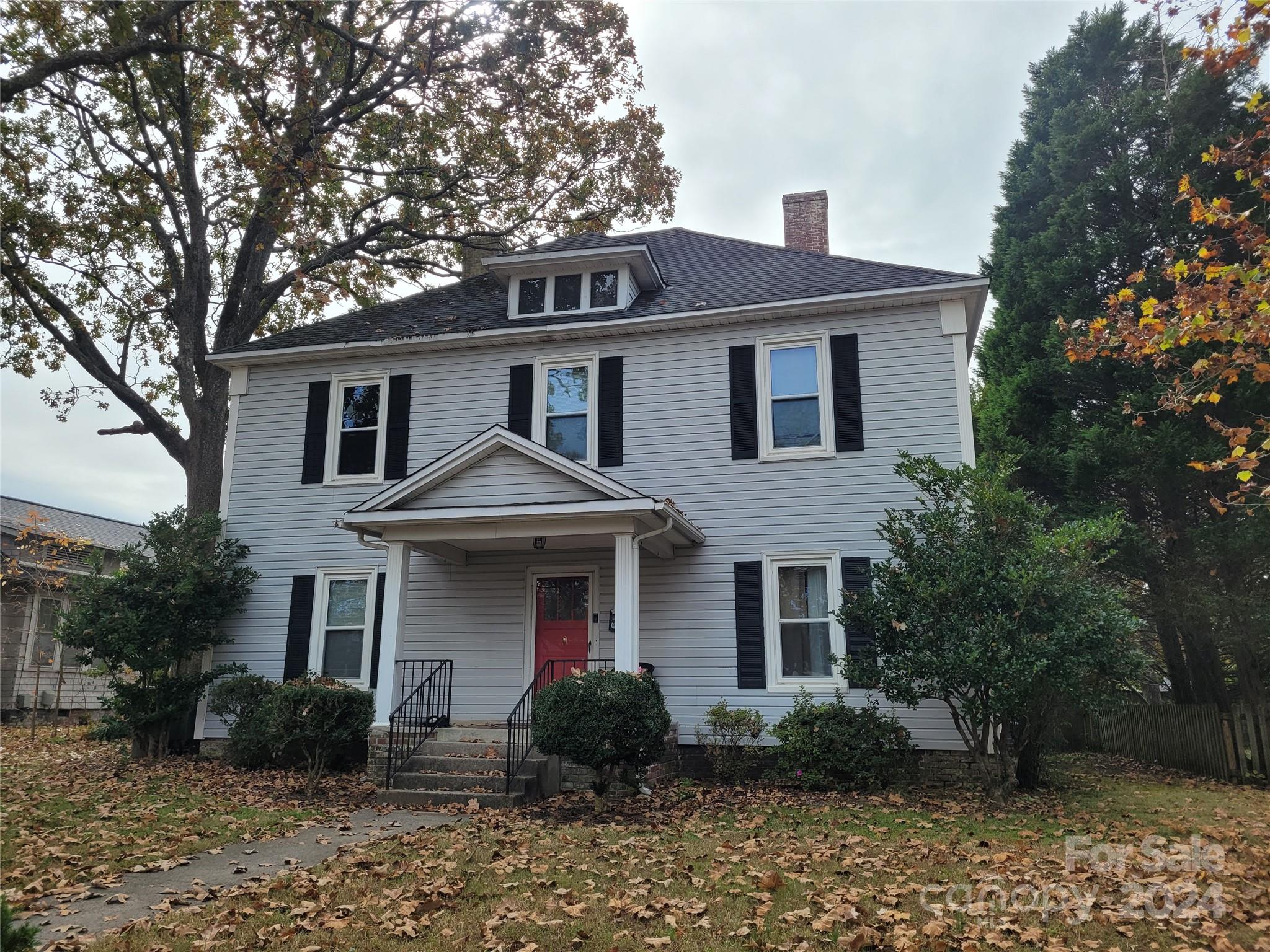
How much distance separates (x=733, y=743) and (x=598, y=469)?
14.1 ft

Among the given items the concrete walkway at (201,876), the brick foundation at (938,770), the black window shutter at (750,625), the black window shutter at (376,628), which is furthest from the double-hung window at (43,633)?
the brick foundation at (938,770)

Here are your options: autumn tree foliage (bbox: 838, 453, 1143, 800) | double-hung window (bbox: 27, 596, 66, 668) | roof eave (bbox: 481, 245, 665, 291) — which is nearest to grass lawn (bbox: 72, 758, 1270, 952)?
autumn tree foliage (bbox: 838, 453, 1143, 800)

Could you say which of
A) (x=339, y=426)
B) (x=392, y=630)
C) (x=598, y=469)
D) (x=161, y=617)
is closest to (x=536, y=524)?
(x=598, y=469)

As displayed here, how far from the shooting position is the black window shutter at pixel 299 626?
41.2 feet

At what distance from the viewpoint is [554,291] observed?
1354 cm

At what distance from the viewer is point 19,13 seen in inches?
500

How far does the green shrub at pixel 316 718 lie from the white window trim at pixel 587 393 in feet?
14.6

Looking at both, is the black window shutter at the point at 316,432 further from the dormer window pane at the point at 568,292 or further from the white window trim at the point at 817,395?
the white window trim at the point at 817,395

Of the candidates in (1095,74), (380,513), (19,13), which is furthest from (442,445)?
(1095,74)

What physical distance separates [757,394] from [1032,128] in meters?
9.82

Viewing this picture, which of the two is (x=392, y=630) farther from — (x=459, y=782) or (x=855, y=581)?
(x=855, y=581)

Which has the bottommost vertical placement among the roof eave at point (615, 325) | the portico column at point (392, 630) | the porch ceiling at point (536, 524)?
the portico column at point (392, 630)

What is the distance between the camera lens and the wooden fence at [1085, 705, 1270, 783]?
38.0ft

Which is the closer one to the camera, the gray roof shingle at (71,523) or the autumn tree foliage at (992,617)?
the autumn tree foliage at (992,617)
